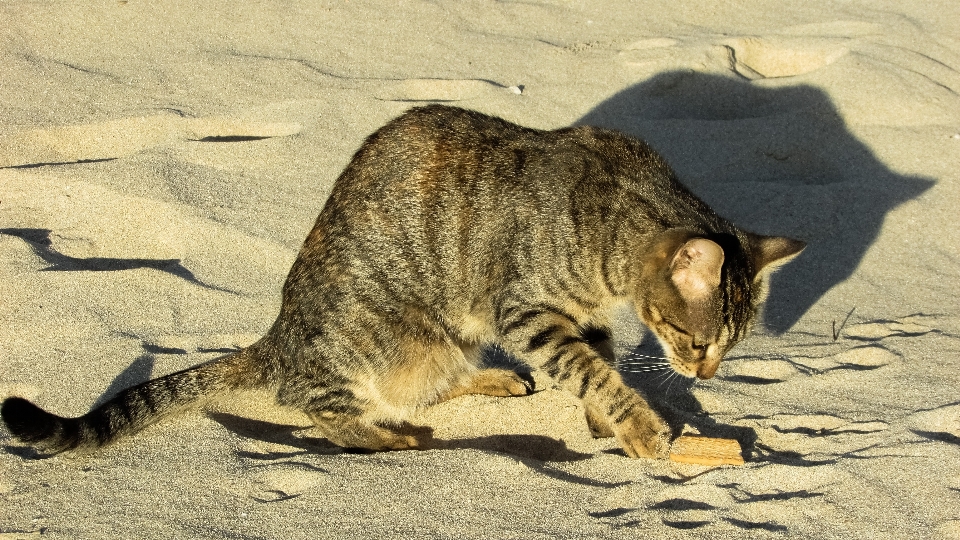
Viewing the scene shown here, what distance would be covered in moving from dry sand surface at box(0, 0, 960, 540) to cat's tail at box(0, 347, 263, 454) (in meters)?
0.14

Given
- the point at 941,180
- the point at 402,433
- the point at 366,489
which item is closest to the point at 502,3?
the point at 941,180

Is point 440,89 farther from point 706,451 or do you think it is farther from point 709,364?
point 706,451

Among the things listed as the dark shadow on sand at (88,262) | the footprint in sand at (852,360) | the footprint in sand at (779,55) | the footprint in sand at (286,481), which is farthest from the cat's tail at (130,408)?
the footprint in sand at (779,55)

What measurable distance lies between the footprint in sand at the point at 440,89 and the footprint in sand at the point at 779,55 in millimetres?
2081

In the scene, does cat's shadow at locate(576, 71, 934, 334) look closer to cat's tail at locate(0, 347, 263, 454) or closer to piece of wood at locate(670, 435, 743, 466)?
piece of wood at locate(670, 435, 743, 466)

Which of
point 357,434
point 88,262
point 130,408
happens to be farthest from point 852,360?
point 88,262

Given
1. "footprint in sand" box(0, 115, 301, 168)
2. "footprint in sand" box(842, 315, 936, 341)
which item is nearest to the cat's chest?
"footprint in sand" box(842, 315, 936, 341)

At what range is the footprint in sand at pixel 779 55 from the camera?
7.60 meters

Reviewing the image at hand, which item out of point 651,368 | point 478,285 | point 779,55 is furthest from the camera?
point 779,55

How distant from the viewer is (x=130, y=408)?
12.9 feet

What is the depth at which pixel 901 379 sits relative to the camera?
14.7 ft

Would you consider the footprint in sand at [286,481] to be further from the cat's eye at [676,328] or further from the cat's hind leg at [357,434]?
the cat's eye at [676,328]

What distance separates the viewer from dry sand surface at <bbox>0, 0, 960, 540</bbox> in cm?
359

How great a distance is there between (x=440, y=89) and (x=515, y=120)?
72 cm
